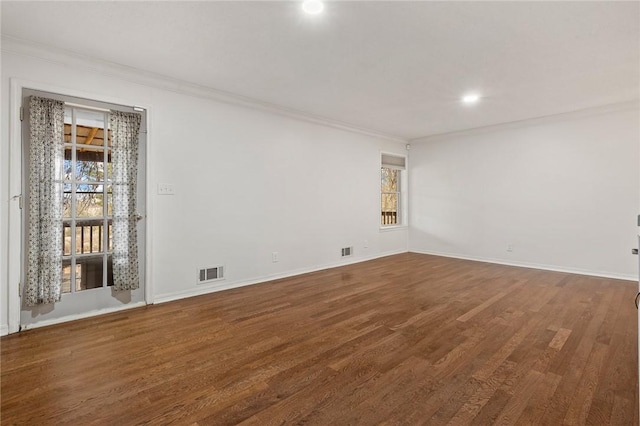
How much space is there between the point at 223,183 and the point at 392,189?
13.8 ft

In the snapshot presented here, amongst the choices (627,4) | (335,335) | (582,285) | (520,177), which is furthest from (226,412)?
(520,177)

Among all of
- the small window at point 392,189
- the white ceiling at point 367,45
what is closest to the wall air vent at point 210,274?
the white ceiling at point 367,45

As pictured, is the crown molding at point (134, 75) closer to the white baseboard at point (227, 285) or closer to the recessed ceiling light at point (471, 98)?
the recessed ceiling light at point (471, 98)

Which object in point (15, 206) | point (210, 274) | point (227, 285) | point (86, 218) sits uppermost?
point (15, 206)

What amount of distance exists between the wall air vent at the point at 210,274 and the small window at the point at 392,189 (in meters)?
3.68

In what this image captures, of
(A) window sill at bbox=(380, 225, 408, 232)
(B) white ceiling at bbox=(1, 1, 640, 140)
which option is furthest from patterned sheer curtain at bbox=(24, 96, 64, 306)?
(A) window sill at bbox=(380, 225, 408, 232)

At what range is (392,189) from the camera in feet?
22.9

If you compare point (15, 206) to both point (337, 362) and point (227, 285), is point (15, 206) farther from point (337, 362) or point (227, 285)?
point (337, 362)

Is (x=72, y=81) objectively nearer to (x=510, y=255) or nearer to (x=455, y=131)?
(x=455, y=131)

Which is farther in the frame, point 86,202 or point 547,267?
point 547,267

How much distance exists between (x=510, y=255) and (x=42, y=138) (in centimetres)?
674

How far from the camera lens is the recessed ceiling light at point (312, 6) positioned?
2.14 metres

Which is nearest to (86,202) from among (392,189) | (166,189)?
(166,189)

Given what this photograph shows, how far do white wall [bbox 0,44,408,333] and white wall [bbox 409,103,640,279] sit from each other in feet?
6.99
